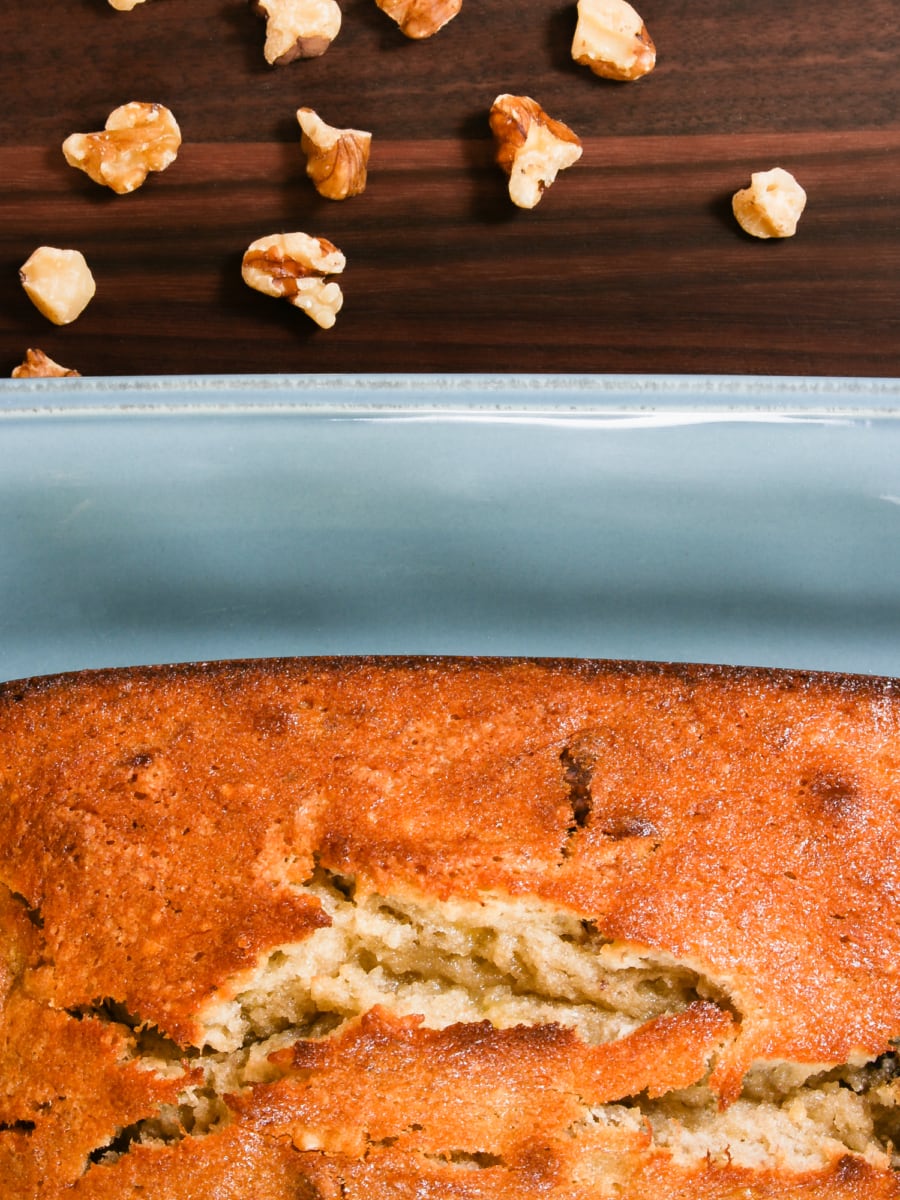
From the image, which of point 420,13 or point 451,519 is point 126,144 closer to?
point 420,13

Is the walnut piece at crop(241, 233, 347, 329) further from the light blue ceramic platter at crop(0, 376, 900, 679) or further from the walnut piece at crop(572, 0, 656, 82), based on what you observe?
the walnut piece at crop(572, 0, 656, 82)

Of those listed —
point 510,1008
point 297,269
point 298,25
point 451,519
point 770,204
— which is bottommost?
point 510,1008

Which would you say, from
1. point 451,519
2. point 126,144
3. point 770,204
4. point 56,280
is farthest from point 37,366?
point 770,204

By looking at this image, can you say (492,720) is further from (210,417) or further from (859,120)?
(859,120)

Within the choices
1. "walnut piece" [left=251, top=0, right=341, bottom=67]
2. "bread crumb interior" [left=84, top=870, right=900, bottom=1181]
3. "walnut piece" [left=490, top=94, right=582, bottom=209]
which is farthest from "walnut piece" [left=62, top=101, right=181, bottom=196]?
"bread crumb interior" [left=84, top=870, right=900, bottom=1181]

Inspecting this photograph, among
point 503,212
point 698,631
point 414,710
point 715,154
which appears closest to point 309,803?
point 414,710

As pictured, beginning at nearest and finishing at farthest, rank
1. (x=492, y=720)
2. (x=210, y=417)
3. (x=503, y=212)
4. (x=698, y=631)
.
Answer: (x=492, y=720) → (x=210, y=417) → (x=698, y=631) → (x=503, y=212)
